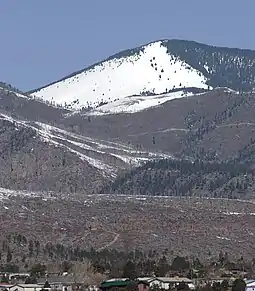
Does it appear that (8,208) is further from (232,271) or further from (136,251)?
(232,271)

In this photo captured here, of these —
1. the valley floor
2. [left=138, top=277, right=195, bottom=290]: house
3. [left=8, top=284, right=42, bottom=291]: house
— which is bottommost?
[left=8, top=284, right=42, bottom=291]: house

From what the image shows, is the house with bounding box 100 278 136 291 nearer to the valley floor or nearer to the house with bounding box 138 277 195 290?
the house with bounding box 138 277 195 290

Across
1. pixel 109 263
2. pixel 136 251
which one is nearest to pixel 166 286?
pixel 109 263

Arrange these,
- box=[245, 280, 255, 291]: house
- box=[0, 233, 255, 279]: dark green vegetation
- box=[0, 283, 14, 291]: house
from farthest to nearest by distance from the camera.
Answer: box=[0, 233, 255, 279]: dark green vegetation
box=[0, 283, 14, 291]: house
box=[245, 280, 255, 291]: house

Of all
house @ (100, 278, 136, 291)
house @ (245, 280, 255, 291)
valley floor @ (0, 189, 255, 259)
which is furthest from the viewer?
valley floor @ (0, 189, 255, 259)

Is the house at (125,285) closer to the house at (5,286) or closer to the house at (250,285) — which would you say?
the house at (5,286)

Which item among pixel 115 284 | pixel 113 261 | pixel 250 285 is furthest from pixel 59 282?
pixel 250 285

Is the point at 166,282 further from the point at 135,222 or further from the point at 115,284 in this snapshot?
the point at 135,222

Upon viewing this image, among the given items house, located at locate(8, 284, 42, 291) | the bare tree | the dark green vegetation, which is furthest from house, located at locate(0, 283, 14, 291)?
the dark green vegetation

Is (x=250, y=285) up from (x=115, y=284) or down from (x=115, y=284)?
down

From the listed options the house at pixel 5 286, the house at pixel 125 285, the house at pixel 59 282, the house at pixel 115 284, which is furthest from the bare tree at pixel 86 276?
the house at pixel 5 286

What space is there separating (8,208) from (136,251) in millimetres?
40685

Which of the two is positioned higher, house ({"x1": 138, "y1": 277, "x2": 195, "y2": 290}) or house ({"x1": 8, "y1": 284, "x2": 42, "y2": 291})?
house ({"x1": 138, "y1": 277, "x2": 195, "y2": 290})

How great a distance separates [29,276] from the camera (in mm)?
105562
